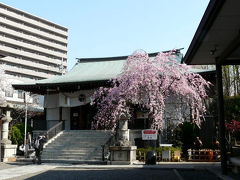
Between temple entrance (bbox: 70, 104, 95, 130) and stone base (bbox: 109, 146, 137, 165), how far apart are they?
34.4ft

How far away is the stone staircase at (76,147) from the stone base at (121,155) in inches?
52.7

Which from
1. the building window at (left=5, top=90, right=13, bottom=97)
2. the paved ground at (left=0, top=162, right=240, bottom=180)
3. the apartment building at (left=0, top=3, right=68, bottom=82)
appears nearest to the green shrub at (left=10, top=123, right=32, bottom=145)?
the paved ground at (left=0, top=162, right=240, bottom=180)

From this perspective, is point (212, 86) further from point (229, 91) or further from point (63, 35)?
point (63, 35)

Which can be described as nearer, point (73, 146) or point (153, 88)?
point (153, 88)

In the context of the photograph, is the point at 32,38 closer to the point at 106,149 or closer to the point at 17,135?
the point at 17,135

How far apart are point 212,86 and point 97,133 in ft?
33.6

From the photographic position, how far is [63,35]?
10125 centimetres

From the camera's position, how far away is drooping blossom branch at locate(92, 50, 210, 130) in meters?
21.5

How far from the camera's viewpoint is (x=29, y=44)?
296 feet

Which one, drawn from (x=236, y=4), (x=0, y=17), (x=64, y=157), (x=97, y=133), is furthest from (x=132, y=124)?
(x=0, y=17)

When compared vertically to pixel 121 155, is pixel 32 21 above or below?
above

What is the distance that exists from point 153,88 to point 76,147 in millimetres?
7096

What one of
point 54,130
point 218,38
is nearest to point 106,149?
point 54,130

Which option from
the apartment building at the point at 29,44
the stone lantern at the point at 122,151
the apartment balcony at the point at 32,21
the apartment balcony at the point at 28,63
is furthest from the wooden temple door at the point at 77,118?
the apartment balcony at the point at 32,21
